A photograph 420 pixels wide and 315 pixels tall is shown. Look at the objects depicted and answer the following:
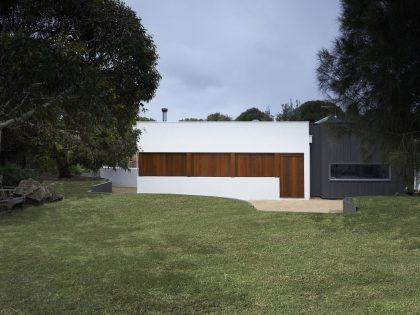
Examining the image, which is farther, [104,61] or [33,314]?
[104,61]

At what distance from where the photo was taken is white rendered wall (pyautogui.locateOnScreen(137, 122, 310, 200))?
20.5 meters

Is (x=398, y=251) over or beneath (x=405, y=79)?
beneath

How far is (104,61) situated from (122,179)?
72.7 ft

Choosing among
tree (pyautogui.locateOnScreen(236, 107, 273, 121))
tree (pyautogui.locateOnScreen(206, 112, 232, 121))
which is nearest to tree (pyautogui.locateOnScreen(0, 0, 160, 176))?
tree (pyautogui.locateOnScreen(236, 107, 273, 121))

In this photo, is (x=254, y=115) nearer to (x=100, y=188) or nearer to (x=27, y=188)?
(x=100, y=188)

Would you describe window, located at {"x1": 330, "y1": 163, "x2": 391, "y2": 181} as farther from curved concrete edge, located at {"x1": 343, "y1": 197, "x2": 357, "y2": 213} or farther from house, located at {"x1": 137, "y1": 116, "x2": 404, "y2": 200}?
curved concrete edge, located at {"x1": 343, "y1": 197, "x2": 357, "y2": 213}

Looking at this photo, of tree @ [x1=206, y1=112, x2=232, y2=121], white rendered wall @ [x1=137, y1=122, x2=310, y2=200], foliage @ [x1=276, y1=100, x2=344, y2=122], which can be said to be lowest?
white rendered wall @ [x1=137, y1=122, x2=310, y2=200]

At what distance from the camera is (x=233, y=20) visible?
13539 millimetres

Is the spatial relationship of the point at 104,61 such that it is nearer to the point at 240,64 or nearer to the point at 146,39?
the point at 146,39

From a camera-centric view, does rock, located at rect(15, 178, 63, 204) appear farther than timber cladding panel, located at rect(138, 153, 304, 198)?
No

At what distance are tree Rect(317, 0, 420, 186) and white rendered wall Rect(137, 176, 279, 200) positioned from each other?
33.4 ft

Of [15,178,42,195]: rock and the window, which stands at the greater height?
the window

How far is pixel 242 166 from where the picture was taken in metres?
20.7

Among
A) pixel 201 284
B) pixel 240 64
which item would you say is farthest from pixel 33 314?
pixel 240 64
